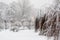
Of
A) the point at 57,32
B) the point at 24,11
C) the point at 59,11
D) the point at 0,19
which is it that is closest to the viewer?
the point at 57,32

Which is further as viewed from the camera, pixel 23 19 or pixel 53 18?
pixel 23 19

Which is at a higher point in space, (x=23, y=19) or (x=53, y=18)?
(x=53, y=18)

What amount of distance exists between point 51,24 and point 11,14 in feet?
25.0

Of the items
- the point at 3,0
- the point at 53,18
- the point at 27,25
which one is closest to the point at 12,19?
the point at 27,25

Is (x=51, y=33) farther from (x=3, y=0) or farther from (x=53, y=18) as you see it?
(x=3, y=0)

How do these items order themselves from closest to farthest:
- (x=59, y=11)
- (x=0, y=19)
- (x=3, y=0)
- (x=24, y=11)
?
(x=59, y=11) → (x=0, y=19) → (x=3, y=0) → (x=24, y=11)

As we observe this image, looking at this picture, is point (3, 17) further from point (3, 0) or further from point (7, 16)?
point (3, 0)

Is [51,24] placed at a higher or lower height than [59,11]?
lower

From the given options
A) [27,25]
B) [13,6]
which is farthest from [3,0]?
[27,25]

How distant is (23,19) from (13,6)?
121cm

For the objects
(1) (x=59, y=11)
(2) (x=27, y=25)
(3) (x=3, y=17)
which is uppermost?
(1) (x=59, y=11)

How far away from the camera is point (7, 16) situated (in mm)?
9625

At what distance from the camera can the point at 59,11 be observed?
2.47 meters

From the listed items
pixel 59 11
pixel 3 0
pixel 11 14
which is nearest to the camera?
pixel 59 11
